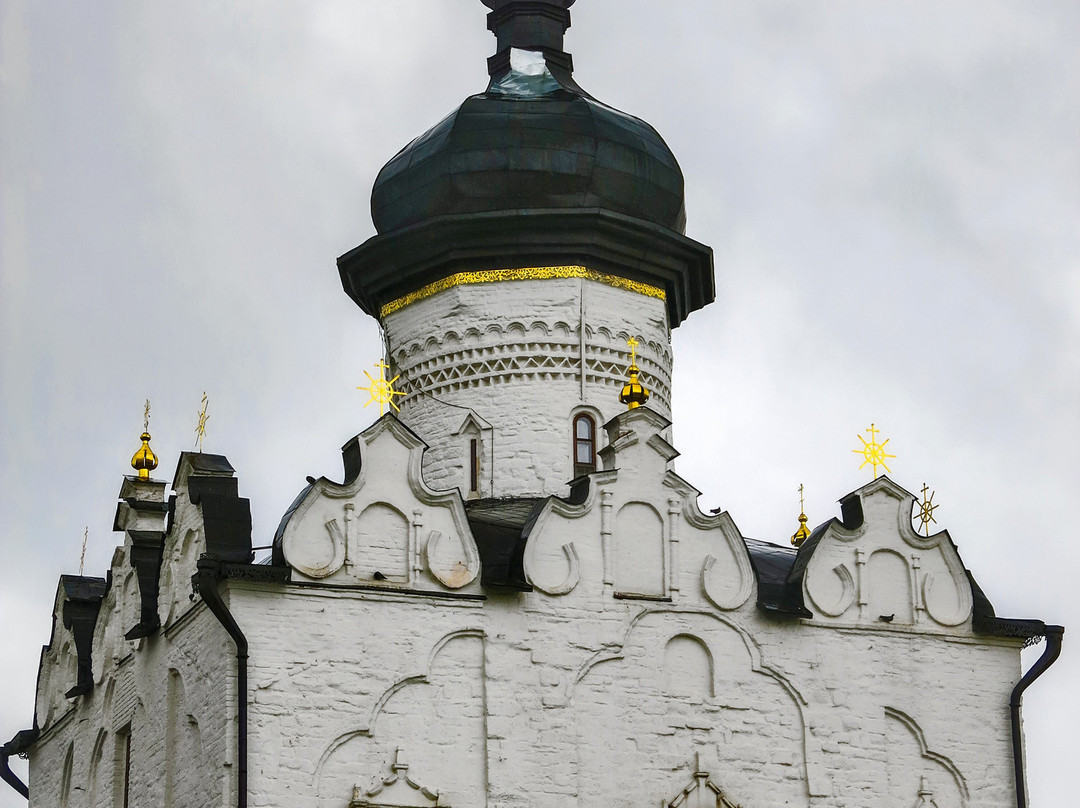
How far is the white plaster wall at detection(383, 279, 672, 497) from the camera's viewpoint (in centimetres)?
2458

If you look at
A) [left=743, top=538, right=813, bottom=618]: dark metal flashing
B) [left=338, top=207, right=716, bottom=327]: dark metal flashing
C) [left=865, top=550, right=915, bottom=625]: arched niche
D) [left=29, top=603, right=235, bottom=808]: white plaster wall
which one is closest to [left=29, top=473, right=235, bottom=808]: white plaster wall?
[left=29, top=603, right=235, bottom=808]: white plaster wall

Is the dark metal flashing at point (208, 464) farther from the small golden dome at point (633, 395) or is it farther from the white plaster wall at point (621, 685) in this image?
the small golden dome at point (633, 395)

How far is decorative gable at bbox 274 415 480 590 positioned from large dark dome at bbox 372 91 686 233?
12.7ft

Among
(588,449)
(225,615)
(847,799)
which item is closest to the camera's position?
(225,615)

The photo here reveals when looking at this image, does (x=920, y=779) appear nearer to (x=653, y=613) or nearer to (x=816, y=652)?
(x=816, y=652)

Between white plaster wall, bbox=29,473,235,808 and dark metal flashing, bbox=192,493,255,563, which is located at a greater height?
dark metal flashing, bbox=192,493,255,563

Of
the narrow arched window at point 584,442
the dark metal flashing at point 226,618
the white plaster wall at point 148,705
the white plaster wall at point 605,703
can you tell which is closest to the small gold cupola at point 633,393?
the narrow arched window at point 584,442

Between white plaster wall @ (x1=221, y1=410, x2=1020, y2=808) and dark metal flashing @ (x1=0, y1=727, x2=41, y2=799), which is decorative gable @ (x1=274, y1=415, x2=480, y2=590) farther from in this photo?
dark metal flashing @ (x1=0, y1=727, x2=41, y2=799)

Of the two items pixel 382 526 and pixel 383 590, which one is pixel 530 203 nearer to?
pixel 382 526

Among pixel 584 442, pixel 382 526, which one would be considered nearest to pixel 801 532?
pixel 584 442

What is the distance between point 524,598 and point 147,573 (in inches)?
153

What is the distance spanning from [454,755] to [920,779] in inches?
170

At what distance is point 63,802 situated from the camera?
25234mm

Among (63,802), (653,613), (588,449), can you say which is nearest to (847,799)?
(653,613)
